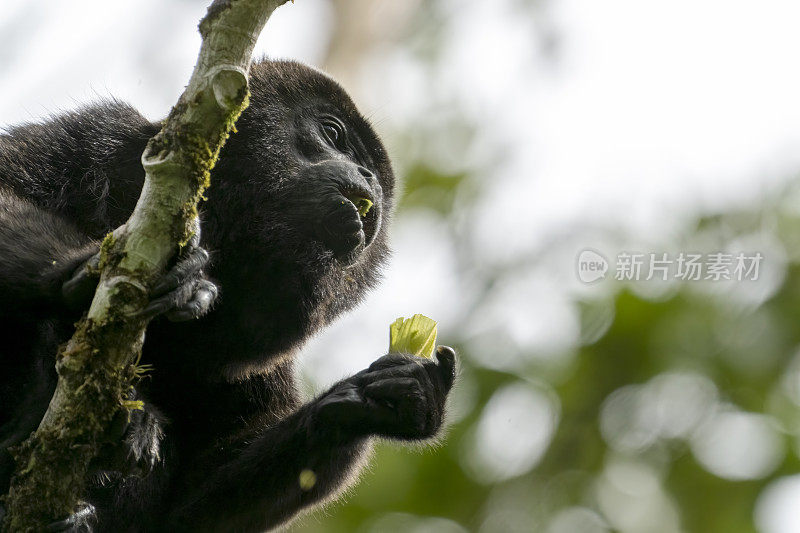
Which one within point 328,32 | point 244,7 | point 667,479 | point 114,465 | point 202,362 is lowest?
point 667,479

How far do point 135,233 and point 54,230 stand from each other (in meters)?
1.09

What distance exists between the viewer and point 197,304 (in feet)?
10.2

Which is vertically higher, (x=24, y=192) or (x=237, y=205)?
(x=24, y=192)

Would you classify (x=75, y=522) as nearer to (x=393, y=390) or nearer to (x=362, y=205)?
(x=393, y=390)

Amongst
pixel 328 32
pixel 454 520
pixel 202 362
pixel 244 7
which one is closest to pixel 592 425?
pixel 454 520

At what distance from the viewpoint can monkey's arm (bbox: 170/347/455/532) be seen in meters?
4.03

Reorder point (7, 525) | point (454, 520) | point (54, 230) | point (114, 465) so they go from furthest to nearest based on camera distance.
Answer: point (454, 520), point (54, 230), point (114, 465), point (7, 525)

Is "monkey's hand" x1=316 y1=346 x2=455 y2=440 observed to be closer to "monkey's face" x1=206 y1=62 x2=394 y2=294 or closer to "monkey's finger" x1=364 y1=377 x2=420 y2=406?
"monkey's finger" x1=364 y1=377 x2=420 y2=406

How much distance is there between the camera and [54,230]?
377 cm

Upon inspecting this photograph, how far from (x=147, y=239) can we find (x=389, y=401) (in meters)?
1.56

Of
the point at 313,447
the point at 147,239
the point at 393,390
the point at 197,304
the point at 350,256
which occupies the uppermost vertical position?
the point at 147,239

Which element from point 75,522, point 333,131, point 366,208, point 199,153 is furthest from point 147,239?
point 333,131

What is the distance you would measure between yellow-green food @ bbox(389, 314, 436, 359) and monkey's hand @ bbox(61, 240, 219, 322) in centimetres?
139

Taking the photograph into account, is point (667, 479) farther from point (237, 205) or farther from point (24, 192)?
point (24, 192)
